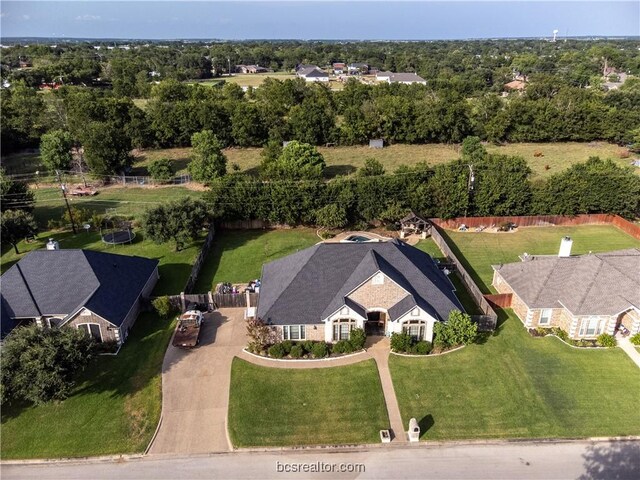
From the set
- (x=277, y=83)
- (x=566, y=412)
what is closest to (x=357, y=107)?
(x=277, y=83)

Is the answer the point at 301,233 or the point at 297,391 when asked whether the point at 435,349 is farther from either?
the point at 301,233

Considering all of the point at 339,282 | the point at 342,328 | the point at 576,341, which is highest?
the point at 339,282

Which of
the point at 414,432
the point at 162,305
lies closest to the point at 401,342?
the point at 414,432

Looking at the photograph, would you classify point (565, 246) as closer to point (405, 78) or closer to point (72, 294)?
point (72, 294)

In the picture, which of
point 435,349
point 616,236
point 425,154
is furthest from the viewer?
point 425,154

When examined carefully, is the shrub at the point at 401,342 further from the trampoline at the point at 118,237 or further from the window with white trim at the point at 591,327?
the trampoline at the point at 118,237

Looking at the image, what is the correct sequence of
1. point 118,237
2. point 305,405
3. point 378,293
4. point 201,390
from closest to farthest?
point 305,405
point 201,390
point 378,293
point 118,237
